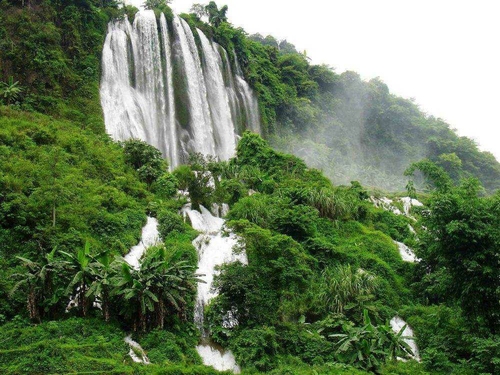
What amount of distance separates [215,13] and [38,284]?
42.7 meters

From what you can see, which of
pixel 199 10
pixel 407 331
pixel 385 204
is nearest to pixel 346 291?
pixel 407 331

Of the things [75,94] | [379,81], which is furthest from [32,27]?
[379,81]

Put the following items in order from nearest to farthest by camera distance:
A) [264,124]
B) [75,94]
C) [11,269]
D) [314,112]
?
[11,269] → [75,94] → [264,124] → [314,112]

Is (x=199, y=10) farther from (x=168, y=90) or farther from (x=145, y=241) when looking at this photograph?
(x=145, y=241)

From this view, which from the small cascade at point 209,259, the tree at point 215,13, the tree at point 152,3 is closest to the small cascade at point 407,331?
the small cascade at point 209,259

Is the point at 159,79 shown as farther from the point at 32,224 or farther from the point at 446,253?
the point at 446,253

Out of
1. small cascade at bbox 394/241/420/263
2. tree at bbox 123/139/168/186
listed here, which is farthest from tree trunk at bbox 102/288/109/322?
small cascade at bbox 394/241/420/263

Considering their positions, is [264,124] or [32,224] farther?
[264,124]

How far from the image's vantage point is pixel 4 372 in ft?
31.3

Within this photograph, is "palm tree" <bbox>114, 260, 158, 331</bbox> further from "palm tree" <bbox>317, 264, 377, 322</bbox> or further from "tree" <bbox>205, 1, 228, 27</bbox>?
"tree" <bbox>205, 1, 228, 27</bbox>

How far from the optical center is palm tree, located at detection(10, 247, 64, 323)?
39.0ft

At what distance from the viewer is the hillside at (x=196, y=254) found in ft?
40.7

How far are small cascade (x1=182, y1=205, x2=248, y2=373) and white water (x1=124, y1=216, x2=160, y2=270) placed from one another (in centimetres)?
183

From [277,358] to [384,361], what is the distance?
3.39 meters
